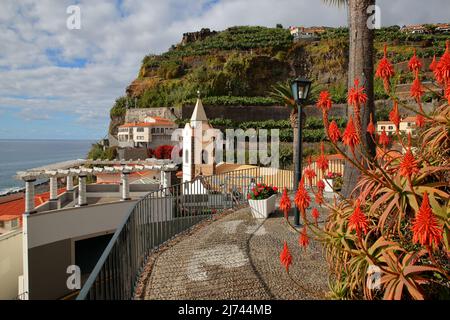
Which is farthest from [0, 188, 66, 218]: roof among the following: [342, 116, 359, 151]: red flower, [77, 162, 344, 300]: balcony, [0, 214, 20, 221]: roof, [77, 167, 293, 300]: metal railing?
[342, 116, 359, 151]: red flower

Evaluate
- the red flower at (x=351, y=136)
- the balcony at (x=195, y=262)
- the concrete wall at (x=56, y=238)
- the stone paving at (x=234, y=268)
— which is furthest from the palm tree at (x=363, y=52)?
the concrete wall at (x=56, y=238)

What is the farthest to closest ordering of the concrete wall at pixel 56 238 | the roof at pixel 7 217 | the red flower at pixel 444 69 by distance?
the roof at pixel 7 217 < the concrete wall at pixel 56 238 < the red flower at pixel 444 69

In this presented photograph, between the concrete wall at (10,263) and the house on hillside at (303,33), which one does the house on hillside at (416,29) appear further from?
the concrete wall at (10,263)

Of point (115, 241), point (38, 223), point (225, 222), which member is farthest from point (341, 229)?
point (38, 223)

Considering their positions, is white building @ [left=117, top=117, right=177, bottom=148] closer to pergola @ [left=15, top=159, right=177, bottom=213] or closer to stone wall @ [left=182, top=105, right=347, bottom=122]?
stone wall @ [left=182, top=105, right=347, bottom=122]

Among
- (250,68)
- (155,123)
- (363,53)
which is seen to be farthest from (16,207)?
(250,68)

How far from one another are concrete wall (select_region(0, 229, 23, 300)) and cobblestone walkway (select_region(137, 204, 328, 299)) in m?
13.1

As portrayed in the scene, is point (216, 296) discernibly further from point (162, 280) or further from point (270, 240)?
point (270, 240)

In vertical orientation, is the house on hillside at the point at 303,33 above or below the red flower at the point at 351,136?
above

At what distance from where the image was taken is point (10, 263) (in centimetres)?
1532

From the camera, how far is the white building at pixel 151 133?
1645 inches

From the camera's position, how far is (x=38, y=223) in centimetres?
1217

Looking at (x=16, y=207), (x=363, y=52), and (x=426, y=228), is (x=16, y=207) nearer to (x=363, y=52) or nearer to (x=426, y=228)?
(x=363, y=52)

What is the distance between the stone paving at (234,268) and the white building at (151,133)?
36472 millimetres
